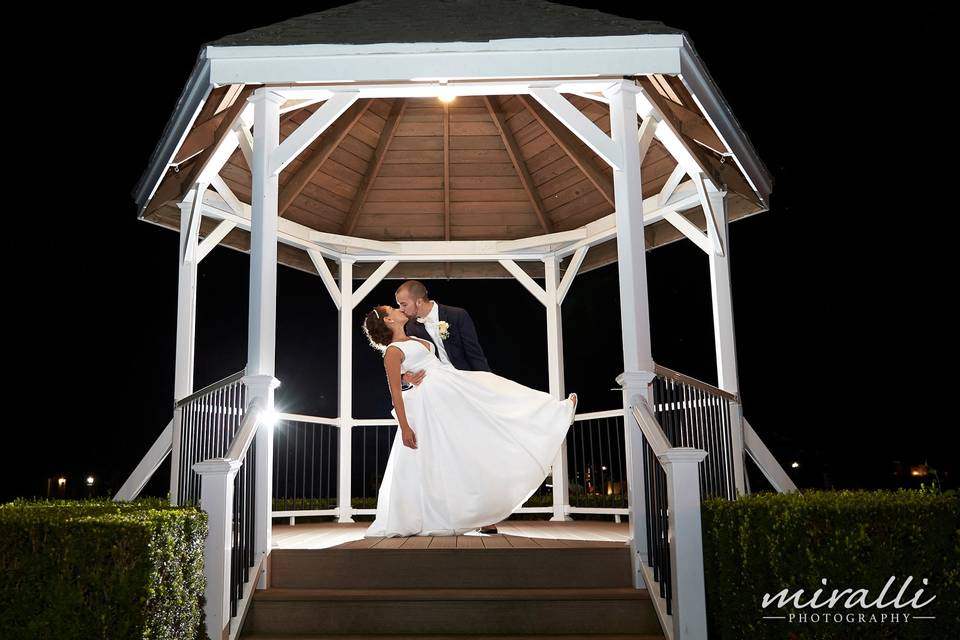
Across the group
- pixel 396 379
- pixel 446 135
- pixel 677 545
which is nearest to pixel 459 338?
pixel 396 379

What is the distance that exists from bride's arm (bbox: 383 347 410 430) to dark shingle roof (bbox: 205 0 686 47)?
197 cm

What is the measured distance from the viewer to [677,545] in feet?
14.2

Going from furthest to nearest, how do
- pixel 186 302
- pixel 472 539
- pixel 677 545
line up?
pixel 186 302 < pixel 472 539 < pixel 677 545

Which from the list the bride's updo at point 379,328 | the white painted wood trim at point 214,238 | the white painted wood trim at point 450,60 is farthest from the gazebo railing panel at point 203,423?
the white painted wood trim at point 450,60

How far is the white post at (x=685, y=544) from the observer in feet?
13.9

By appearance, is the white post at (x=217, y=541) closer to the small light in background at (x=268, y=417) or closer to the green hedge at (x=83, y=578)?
the green hedge at (x=83, y=578)

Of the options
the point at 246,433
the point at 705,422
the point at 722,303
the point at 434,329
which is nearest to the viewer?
the point at 246,433

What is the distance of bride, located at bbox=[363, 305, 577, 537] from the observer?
5848 mm

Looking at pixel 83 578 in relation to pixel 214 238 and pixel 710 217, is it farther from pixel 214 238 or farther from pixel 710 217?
pixel 710 217

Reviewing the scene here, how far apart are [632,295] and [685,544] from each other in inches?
64.8

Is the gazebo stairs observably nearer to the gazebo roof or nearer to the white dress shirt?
the white dress shirt

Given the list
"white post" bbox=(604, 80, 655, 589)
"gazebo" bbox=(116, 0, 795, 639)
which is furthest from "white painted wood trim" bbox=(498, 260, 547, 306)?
"white post" bbox=(604, 80, 655, 589)

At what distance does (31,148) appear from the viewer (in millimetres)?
20109

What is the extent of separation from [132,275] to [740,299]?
15690mm
